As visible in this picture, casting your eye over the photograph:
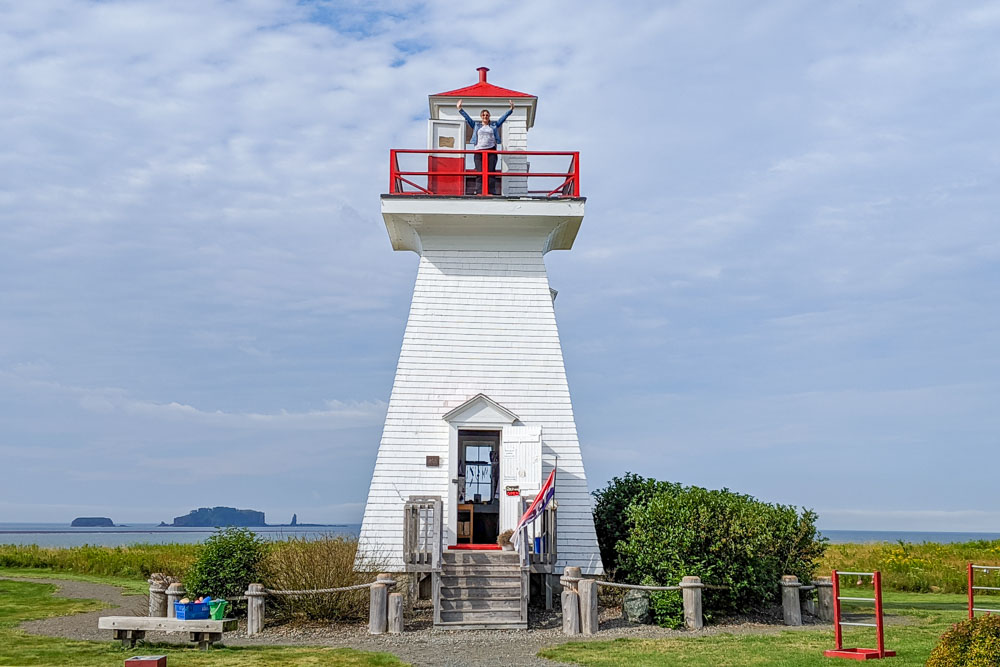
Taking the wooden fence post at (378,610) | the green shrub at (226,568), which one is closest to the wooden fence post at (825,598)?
the wooden fence post at (378,610)

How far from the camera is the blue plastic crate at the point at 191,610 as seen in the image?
1141 centimetres

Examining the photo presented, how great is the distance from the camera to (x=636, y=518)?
14.5m

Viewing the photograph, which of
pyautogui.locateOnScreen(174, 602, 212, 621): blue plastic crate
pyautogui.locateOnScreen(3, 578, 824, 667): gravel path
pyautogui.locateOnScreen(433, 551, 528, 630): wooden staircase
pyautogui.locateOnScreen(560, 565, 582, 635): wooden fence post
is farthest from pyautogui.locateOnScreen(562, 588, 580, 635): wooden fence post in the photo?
pyautogui.locateOnScreen(174, 602, 212, 621): blue plastic crate

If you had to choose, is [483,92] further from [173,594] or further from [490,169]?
[173,594]

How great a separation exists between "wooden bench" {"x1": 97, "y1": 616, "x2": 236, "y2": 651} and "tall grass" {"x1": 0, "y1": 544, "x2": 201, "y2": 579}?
10266 mm

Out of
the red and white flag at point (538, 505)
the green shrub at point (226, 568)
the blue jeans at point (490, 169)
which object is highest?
the blue jeans at point (490, 169)

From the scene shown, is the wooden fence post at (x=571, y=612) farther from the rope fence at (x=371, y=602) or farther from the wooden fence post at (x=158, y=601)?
the wooden fence post at (x=158, y=601)

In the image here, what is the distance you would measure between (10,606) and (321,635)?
22.9ft

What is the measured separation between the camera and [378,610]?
12.6m

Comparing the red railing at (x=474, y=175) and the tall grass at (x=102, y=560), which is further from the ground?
the red railing at (x=474, y=175)

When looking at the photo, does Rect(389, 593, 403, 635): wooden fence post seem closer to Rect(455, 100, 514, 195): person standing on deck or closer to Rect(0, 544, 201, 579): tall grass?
Rect(455, 100, 514, 195): person standing on deck

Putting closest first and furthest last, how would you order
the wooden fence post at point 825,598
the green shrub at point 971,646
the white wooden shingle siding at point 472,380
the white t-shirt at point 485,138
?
the green shrub at point 971,646, the wooden fence post at point 825,598, the white wooden shingle siding at point 472,380, the white t-shirt at point 485,138

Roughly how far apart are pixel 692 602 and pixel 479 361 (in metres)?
5.29

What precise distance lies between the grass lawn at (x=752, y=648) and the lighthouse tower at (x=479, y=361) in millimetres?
2844
